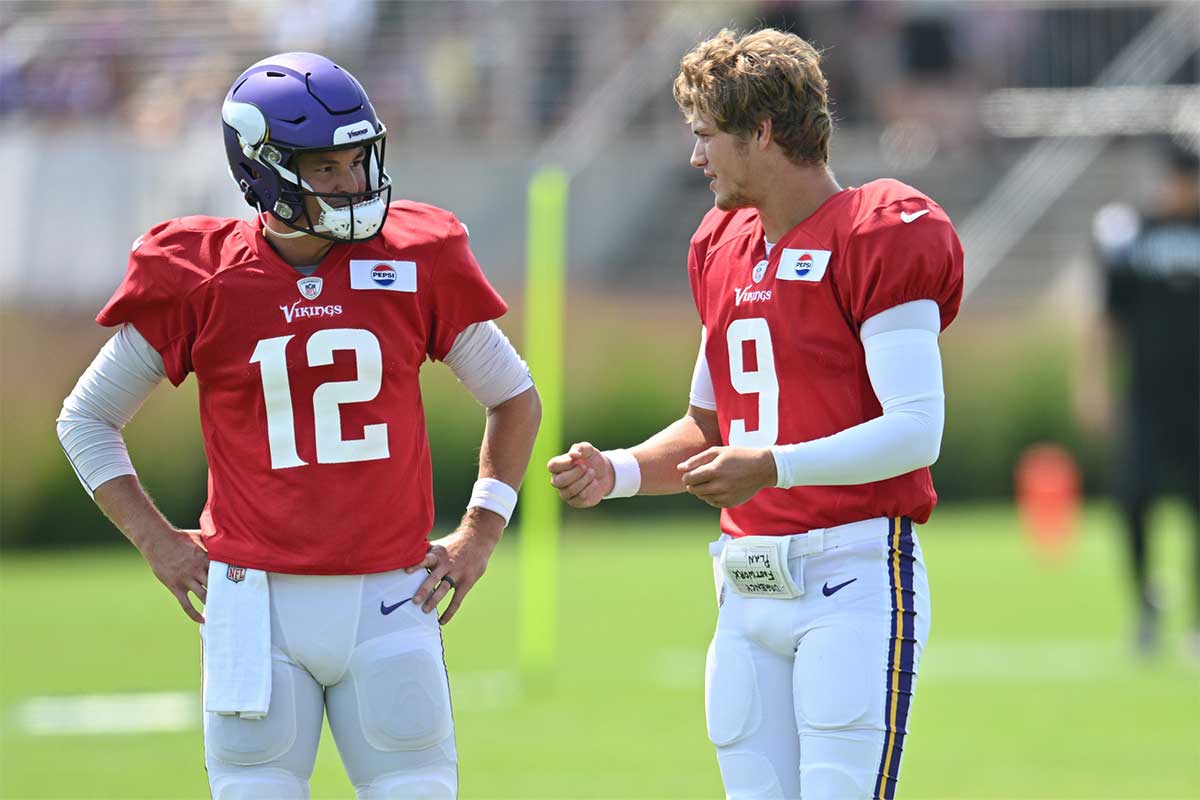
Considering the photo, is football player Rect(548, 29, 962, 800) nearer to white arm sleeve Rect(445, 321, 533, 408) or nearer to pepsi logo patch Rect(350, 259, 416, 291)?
white arm sleeve Rect(445, 321, 533, 408)

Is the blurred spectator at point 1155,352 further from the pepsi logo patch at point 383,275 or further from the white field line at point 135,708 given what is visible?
the pepsi logo patch at point 383,275

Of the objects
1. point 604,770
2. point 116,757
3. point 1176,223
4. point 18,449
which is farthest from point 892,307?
point 18,449

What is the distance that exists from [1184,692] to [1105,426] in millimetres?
10270

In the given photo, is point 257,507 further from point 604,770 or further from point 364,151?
point 604,770

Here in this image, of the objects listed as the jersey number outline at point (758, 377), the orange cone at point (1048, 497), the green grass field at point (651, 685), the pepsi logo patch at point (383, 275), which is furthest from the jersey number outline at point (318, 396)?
the orange cone at point (1048, 497)

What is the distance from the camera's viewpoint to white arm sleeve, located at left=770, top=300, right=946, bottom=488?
3469mm

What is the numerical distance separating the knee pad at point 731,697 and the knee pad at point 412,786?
0.52m

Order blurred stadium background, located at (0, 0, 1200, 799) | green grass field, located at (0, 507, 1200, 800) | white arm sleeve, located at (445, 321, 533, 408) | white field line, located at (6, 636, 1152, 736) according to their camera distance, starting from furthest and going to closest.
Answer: white field line, located at (6, 636, 1152, 736), blurred stadium background, located at (0, 0, 1200, 799), green grass field, located at (0, 507, 1200, 800), white arm sleeve, located at (445, 321, 533, 408)

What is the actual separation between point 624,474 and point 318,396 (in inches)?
26.1

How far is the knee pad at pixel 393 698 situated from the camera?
3.63 m

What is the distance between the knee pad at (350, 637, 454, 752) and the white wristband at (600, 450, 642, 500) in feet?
1.80

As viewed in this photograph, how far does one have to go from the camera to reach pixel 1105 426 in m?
18.2

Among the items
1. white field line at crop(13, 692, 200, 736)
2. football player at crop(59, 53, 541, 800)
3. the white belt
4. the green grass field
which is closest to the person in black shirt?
the green grass field

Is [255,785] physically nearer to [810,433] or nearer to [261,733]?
[261,733]
